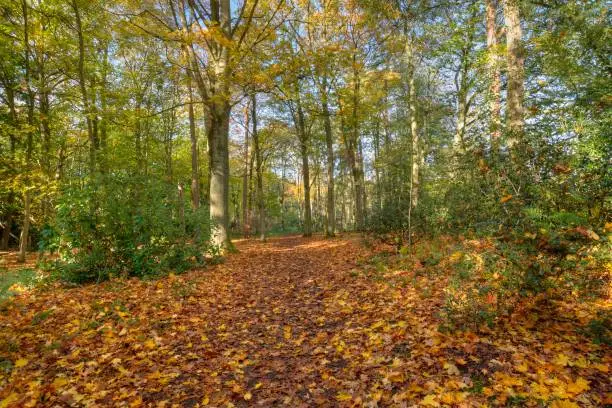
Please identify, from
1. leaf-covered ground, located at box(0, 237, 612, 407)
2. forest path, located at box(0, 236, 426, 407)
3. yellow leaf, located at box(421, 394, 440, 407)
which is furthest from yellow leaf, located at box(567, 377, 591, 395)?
forest path, located at box(0, 236, 426, 407)

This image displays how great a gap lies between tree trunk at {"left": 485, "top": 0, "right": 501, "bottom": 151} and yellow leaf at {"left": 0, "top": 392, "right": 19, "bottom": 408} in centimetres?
650

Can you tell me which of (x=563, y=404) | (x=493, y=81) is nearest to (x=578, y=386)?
(x=563, y=404)

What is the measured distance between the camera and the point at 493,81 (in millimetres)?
10141

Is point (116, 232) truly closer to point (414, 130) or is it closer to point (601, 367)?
point (601, 367)

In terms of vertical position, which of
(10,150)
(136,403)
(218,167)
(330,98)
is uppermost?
(330,98)

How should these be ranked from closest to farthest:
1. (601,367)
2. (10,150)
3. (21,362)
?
(601,367)
(21,362)
(10,150)

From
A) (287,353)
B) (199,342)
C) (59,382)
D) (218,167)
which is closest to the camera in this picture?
(59,382)

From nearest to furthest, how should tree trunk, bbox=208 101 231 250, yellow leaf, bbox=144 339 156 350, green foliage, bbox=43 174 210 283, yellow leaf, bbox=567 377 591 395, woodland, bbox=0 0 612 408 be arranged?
yellow leaf, bbox=567 377 591 395, woodland, bbox=0 0 612 408, yellow leaf, bbox=144 339 156 350, green foliage, bbox=43 174 210 283, tree trunk, bbox=208 101 231 250

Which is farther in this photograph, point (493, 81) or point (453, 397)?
point (493, 81)

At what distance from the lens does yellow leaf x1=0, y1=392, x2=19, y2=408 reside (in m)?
3.21

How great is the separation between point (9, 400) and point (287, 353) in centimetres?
298

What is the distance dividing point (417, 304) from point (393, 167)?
8.25m

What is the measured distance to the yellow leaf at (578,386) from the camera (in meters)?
2.85

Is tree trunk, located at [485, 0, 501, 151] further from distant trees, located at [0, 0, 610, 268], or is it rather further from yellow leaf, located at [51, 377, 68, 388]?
yellow leaf, located at [51, 377, 68, 388]
